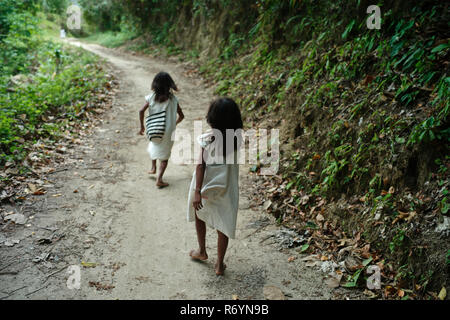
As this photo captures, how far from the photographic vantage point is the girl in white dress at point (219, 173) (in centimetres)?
318

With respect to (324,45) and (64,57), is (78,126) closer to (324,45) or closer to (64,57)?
(324,45)

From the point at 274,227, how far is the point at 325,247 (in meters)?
0.76

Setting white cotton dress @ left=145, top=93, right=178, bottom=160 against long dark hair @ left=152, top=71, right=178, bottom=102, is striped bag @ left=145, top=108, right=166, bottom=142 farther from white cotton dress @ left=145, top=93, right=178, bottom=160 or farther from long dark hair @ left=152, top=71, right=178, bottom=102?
long dark hair @ left=152, top=71, right=178, bottom=102

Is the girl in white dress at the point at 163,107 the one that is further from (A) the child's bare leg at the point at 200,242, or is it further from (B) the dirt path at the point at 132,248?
(A) the child's bare leg at the point at 200,242

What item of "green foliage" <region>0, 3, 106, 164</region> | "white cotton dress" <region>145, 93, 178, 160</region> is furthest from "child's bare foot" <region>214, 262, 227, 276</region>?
"green foliage" <region>0, 3, 106, 164</region>

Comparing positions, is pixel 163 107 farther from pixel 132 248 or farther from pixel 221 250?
pixel 221 250

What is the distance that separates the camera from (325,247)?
12.9 ft

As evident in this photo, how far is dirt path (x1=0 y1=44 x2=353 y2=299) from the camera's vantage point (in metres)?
3.26

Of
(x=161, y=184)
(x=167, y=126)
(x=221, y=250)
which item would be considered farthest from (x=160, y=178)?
(x=221, y=250)

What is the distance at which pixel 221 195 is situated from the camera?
11.0ft

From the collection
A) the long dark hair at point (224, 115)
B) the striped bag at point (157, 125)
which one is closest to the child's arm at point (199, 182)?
the long dark hair at point (224, 115)

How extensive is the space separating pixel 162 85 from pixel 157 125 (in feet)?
2.06

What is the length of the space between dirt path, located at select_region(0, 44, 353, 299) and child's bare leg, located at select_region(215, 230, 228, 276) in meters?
0.09
